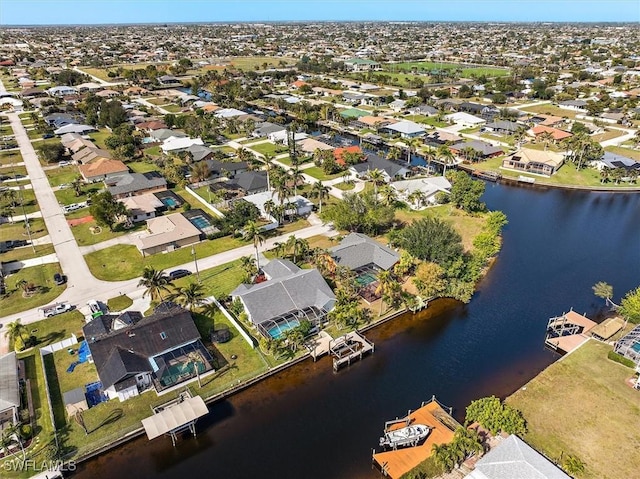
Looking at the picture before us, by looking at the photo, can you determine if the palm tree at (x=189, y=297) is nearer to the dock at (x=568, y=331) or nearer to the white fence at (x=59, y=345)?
the white fence at (x=59, y=345)

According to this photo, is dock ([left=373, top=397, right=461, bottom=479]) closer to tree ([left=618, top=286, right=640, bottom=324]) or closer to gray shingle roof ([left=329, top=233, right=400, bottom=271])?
gray shingle roof ([left=329, top=233, right=400, bottom=271])

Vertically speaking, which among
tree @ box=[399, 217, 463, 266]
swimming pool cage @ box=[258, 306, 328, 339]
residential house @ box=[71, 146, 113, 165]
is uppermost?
tree @ box=[399, 217, 463, 266]

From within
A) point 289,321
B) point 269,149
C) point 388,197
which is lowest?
point 289,321

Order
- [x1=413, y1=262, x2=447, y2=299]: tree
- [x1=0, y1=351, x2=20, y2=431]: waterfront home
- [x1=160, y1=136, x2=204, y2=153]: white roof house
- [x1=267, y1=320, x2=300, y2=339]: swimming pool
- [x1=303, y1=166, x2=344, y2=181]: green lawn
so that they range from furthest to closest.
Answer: [x1=160, y1=136, x2=204, y2=153]: white roof house → [x1=303, y1=166, x2=344, y2=181]: green lawn → [x1=413, y1=262, x2=447, y2=299]: tree → [x1=267, y1=320, x2=300, y2=339]: swimming pool → [x1=0, y1=351, x2=20, y2=431]: waterfront home

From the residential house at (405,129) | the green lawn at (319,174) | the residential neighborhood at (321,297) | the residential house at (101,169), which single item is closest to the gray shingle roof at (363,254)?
the residential neighborhood at (321,297)

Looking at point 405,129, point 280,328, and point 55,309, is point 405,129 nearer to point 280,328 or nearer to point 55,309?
point 280,328

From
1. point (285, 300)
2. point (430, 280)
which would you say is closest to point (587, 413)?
point (430, 280)

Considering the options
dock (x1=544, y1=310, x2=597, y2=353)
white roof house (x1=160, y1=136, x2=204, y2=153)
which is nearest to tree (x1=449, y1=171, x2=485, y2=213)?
dock (x1=544, y1=310, x2=597, y2=353)
